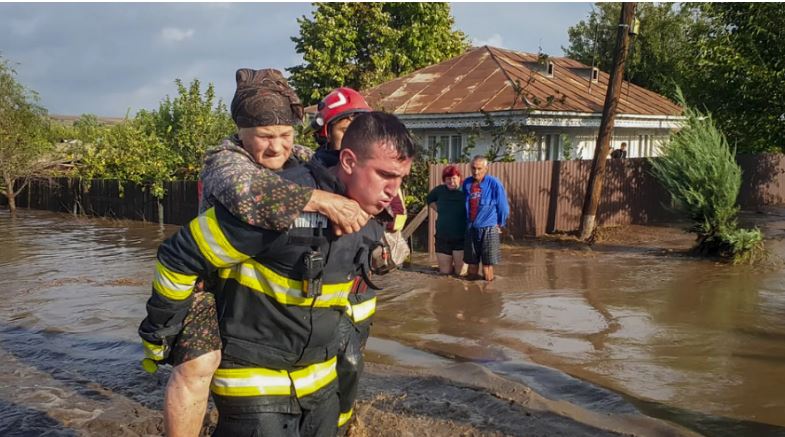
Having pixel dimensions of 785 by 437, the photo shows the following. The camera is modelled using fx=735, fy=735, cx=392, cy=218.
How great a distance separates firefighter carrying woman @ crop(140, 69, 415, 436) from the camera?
7.77 feet

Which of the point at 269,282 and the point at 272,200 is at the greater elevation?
the point at 272,200

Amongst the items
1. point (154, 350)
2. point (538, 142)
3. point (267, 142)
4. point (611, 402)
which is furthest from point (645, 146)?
point (154, 350)

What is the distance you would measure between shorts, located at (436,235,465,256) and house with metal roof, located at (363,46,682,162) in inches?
192

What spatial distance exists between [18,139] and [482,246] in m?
20.2

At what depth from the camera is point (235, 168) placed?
2529 millimetres

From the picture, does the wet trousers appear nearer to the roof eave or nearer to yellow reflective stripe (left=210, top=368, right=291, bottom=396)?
yellow reflective stripe (left=210, top=368, right=291, bottom=396)

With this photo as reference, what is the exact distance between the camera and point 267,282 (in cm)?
246

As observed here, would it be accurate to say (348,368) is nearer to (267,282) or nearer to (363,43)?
(267,282)

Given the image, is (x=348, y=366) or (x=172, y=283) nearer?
(x=172, y=283)

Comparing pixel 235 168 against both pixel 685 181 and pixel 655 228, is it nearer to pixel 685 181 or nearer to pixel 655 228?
A: pixel 685 181

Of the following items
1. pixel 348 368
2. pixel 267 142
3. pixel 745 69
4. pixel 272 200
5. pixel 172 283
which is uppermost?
pixel 745 69

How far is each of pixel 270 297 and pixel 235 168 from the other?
0.46 meters

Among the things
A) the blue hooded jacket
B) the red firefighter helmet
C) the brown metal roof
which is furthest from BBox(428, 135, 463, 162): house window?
the red firefighter helmet

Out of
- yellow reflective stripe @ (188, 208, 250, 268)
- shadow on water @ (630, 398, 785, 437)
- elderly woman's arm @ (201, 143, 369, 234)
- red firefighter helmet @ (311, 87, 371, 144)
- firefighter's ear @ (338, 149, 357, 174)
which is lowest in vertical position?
shadow on water @ (630, 398, 785, 437)
